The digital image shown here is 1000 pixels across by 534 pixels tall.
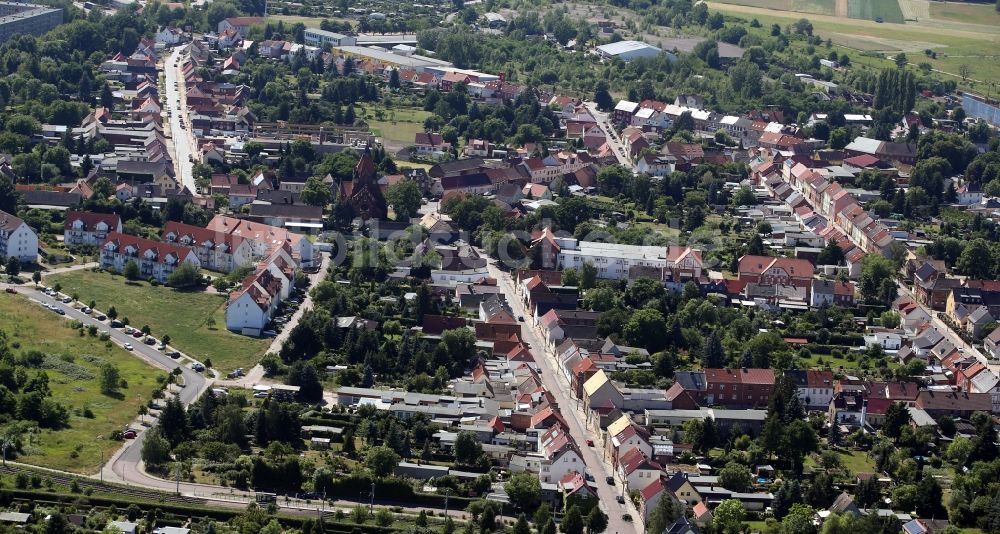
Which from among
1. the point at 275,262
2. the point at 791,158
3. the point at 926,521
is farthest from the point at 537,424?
the point at 791,158

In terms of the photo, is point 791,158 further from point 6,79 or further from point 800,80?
point 6,79

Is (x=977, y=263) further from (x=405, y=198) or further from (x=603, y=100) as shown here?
(x=603, y=100)

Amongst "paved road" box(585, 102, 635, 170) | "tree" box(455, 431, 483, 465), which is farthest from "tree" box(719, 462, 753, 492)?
"paved road" box(585, 102, 635, 170)

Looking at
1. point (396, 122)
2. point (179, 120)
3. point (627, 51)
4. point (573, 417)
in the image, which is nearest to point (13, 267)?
point (573, 417)

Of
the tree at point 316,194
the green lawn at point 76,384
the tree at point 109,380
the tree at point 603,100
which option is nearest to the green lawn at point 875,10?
the tree at point 603,100

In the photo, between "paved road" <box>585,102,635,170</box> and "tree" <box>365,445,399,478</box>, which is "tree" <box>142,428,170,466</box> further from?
"paved road" <box>585,102,635,170</box>

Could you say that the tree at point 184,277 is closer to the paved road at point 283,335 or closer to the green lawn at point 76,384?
the paved road at point 283,335
